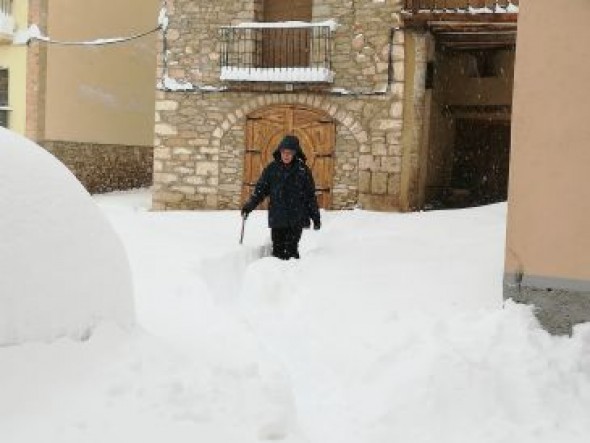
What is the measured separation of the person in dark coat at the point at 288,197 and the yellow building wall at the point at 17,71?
30.6ft

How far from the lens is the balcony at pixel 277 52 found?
37.1 feet

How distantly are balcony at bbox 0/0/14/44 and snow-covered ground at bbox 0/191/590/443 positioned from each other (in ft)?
33.4

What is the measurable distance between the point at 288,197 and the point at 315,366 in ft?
9.90

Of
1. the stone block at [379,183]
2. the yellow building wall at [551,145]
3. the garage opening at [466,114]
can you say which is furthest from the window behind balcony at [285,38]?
the yellow building wall at [551,145]

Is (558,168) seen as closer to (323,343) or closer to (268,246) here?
(323,343)

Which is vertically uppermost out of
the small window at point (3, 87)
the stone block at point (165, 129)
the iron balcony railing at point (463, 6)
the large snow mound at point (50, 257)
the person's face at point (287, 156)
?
the iron balcony railing at point (463, 6)

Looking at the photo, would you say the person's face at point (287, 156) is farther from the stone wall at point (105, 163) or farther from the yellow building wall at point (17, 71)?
the yellow building wall at point (17, 71)

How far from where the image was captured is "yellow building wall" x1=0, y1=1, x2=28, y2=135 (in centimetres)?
1434

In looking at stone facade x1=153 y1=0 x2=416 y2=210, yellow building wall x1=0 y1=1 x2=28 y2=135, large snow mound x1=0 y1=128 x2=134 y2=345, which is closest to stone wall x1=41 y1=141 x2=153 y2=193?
yellow building wall x1=0 y1=1 x2=28 y2=135

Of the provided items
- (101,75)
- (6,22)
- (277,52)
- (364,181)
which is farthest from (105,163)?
(364,181)

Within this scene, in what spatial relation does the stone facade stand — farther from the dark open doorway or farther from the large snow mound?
the large snow mound

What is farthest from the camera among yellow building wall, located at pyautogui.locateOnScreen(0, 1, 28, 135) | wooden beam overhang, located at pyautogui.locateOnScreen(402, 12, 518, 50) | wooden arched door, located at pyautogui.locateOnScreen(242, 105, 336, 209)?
yellow building wall, located at pyautogui.locateOnScreen(0, 1, 28, 135)

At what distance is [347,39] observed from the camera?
1132 cm

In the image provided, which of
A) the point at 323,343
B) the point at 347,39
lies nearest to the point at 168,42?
the point at 347,39
